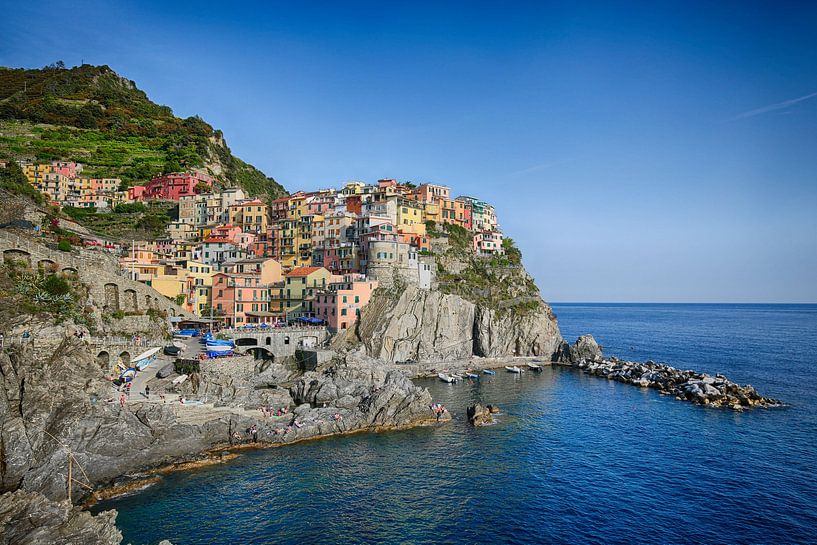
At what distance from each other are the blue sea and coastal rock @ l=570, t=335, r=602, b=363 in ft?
80.5

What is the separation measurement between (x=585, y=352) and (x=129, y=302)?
62.2m

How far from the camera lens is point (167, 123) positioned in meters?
133

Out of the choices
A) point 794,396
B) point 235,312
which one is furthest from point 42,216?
point 794,396

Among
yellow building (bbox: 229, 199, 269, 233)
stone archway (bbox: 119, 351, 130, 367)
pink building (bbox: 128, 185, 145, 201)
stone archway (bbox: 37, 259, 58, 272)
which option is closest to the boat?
stone archway (bbox: 119, 351, 130, 367)

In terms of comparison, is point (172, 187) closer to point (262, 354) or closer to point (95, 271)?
point (95, 271)

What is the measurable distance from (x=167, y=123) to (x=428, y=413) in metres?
120

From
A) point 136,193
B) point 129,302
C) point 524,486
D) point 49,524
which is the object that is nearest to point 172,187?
point 136,193

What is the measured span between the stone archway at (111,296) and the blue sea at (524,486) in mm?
24679

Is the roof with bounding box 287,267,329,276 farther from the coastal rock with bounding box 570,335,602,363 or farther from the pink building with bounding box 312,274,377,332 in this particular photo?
the coastal rock with bounding box 570,335,602,363

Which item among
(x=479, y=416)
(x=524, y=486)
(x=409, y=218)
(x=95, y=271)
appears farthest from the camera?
(x=409, y=218)

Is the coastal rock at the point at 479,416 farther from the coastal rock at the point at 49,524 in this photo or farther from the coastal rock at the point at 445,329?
the coastal rock at the point at 49,524

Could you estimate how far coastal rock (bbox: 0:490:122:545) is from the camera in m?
21.9

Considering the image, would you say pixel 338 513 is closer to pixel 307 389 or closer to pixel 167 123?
pixel 307 389

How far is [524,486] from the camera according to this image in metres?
33.2
